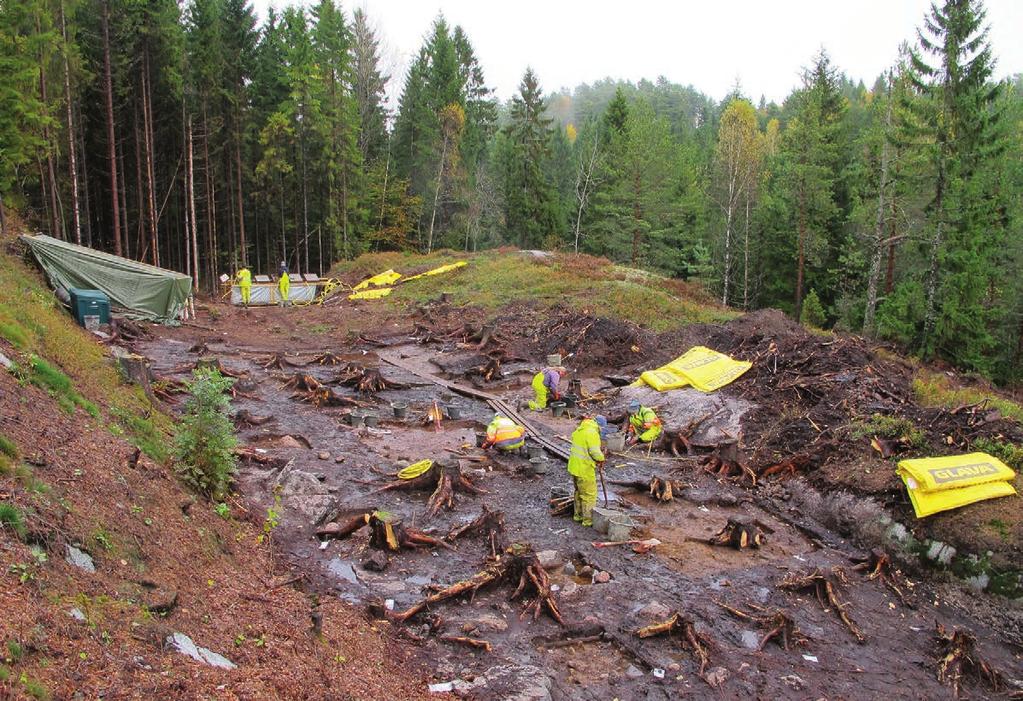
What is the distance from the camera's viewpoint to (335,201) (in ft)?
131

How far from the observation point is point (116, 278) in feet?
64.0

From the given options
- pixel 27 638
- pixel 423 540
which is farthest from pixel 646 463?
pixel 27 638

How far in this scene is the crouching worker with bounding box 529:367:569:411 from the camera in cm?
1551

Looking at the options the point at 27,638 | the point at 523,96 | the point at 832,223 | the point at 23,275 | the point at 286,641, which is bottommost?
the point at 286,641

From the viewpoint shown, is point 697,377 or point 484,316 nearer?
point 697,377

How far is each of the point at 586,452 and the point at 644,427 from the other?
4.98m

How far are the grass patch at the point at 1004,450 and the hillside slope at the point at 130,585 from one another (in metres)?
9.55

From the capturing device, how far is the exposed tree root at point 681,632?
273 inches

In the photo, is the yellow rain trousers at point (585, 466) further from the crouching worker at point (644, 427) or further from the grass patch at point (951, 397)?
the grass patch at point (951, 397)

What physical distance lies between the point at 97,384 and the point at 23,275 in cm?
854

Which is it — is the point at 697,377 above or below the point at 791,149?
below

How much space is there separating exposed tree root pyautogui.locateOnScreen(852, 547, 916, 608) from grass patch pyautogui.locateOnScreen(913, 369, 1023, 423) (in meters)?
4.11

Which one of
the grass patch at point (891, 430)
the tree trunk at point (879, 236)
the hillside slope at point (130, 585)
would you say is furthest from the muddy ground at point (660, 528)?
the tree trunk at point (879, 236)

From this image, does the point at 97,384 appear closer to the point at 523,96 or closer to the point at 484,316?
the point at 484,316
